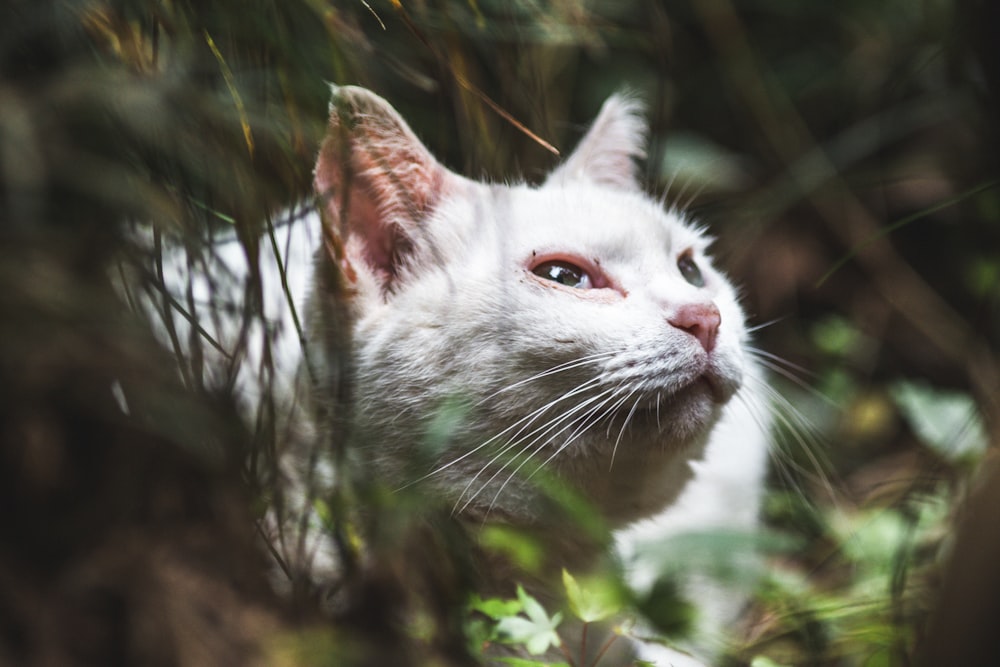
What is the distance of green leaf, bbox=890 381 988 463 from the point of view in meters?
1.60

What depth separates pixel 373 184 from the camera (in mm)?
1268

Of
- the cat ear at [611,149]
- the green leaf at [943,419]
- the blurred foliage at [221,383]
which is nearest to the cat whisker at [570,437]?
the blurred foliage at [221,383]

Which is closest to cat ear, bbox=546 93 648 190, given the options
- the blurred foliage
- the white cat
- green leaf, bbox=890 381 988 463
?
the blurred foliage

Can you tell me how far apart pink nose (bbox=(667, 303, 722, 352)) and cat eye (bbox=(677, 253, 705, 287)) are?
0.25 meters

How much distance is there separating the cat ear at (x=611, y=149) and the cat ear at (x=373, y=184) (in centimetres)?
35

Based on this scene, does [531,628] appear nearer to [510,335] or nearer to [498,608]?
[498,608]

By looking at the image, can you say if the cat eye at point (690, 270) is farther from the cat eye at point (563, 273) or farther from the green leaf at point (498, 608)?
the green leaf at point (498, 608)

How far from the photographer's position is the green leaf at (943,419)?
1.60 metres

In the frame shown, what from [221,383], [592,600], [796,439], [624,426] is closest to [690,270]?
[624,426]

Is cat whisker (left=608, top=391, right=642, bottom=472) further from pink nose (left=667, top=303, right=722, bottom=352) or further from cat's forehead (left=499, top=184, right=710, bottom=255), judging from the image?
cat's forehead (left=499, top=184, right=710, bottom=255)

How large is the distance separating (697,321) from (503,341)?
0.29 m

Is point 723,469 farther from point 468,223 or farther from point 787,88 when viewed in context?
point 787,88

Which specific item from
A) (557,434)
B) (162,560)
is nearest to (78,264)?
(162,560)

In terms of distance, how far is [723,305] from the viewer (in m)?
1.35
